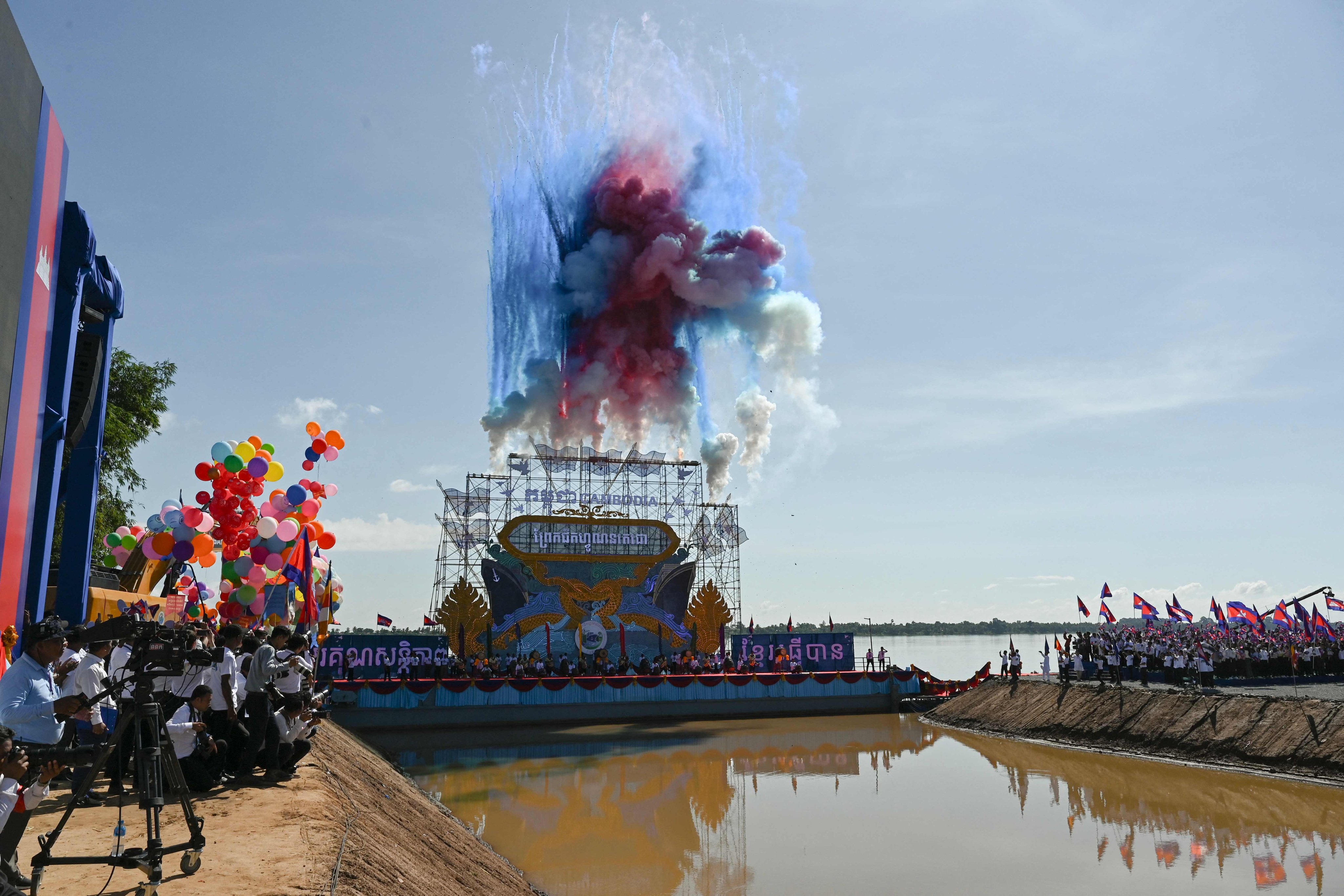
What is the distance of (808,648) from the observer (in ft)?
149

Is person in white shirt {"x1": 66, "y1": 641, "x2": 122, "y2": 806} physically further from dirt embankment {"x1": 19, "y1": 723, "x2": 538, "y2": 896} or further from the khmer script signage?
the khmer script signage

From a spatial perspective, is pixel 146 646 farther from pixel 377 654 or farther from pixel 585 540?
pixel 585 540

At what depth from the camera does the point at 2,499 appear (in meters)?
14.5

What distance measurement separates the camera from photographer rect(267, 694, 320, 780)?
11594 millimetres

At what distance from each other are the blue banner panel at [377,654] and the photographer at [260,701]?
2854 cm

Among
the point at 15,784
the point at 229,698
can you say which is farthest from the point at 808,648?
the point at 15,784

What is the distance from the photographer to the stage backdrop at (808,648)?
44.8 meters

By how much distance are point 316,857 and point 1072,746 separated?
93.9 ft

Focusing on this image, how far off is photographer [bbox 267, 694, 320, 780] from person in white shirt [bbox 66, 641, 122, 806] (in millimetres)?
1784

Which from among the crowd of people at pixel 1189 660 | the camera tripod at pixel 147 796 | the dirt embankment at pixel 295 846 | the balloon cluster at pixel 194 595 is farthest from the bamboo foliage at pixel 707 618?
the camera tripod at pixel 147 796

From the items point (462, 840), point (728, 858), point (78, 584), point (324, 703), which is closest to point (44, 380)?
point (78, 584)

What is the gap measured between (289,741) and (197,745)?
6.97 feet

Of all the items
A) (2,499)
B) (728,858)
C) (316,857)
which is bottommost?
(728,858)

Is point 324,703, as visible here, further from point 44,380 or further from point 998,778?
point 998,778
